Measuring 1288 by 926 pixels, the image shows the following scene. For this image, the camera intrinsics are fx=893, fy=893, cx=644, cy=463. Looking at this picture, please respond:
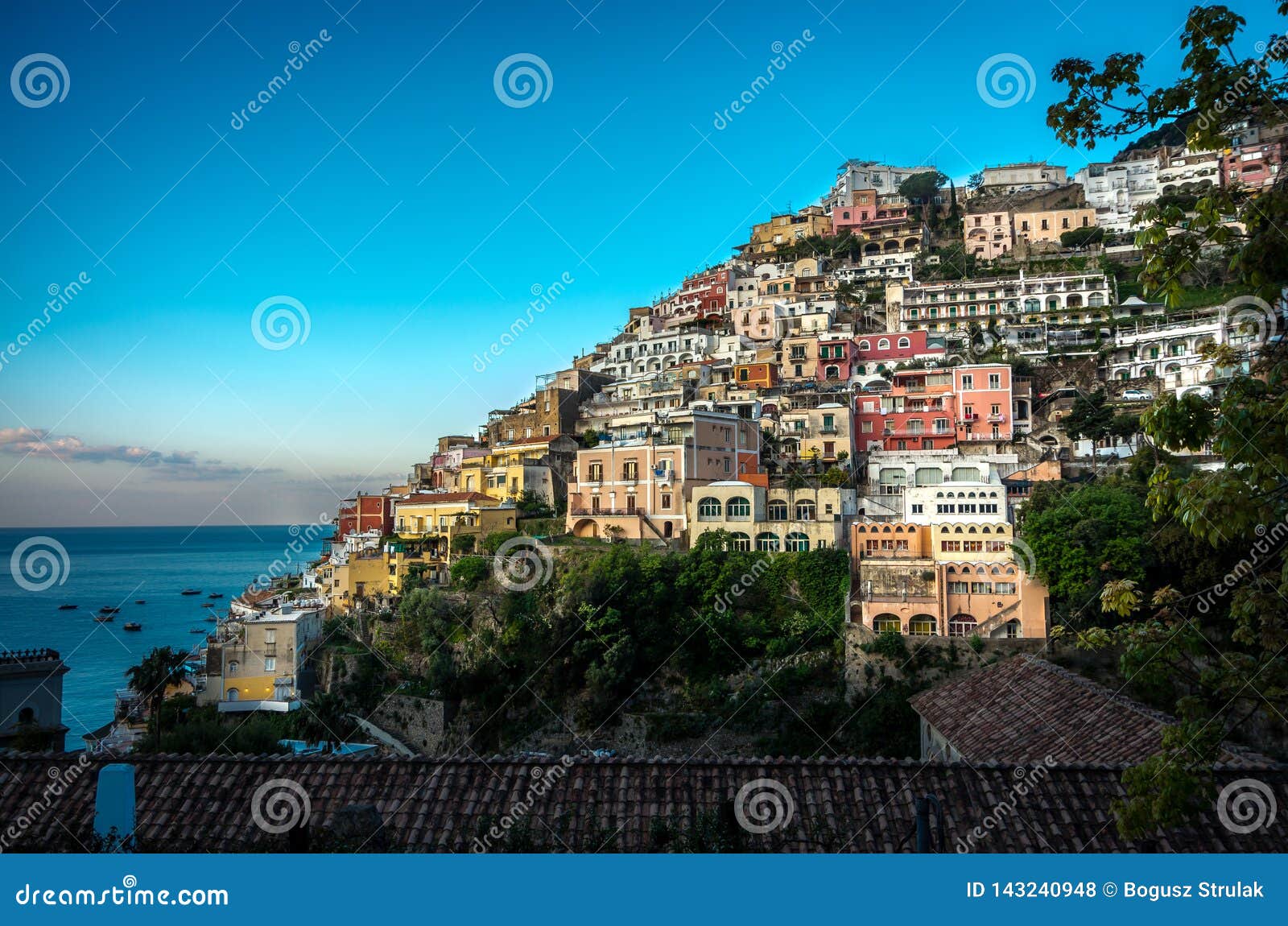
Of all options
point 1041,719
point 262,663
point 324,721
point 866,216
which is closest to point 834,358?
point 866,216

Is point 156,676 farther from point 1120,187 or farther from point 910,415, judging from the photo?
point 1120,187

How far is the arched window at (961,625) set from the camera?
26109 mm

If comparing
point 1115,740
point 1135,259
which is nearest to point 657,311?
point 1135,259

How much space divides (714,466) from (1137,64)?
96.5 feet

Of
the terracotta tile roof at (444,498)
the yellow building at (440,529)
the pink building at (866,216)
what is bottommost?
the yellow building at (440,529)

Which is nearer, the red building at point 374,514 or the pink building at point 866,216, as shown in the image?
the red building at point 374,514

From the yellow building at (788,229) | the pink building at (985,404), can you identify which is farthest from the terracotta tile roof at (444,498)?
the yellow building at (788,229)

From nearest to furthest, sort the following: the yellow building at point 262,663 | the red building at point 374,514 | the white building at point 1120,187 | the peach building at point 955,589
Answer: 1. the peach building at point 955,589
2. the yellow building at point 262,663
3. the red building at point 374,514
4. the white building at point 1120,187

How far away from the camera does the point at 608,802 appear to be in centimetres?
977

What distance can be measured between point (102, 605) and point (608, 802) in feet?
251

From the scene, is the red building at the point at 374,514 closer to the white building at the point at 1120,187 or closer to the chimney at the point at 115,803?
the chimney at the point at 115,803

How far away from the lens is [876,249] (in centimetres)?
6600

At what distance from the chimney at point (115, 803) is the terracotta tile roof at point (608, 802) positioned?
0.21m

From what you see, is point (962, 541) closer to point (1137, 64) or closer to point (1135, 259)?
point (1137, 64)
